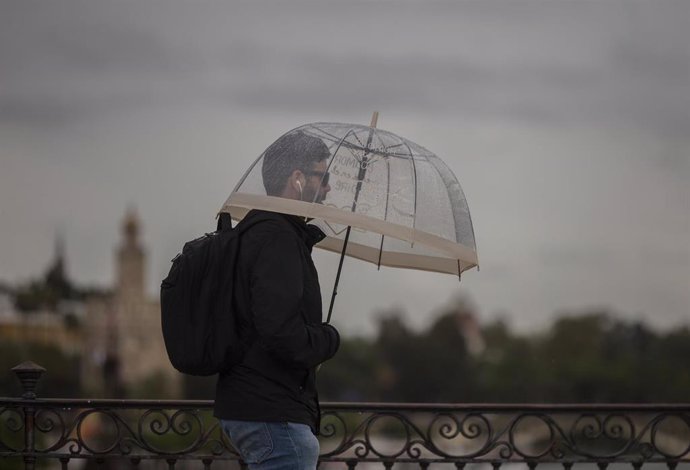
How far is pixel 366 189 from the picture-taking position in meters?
4.98

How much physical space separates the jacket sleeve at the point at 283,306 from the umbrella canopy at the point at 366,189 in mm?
236

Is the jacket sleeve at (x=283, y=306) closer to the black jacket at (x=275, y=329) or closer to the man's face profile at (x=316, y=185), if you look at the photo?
the black jacket at (x=275, y=329)

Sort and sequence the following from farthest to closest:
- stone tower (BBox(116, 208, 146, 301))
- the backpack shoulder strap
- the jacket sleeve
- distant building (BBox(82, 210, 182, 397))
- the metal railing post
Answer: stone tower (BBox(116, 208, 146, 301))
distant building (BBox(82, 210, 182, 397))
the metal railing post
the backpack shoulder strap
the jacket sleeve

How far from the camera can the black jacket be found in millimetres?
4375

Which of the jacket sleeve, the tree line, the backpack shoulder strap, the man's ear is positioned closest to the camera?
the jacket sleeve

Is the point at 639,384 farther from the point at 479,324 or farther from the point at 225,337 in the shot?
the point at 225,337

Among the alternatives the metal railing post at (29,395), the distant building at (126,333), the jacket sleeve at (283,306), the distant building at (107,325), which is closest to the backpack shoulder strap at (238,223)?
the jacket sleeve at (283,306)

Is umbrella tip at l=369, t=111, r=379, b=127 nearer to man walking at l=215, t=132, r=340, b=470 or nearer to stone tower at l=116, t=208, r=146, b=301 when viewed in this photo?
man walking at l=215, t=132, r=340, b=470

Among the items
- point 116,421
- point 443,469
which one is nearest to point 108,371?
point 443,469

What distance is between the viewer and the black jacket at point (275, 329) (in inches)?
172

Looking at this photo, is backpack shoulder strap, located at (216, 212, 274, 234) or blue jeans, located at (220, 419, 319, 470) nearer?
blue jeans, located at (220, 419, 319, 470)

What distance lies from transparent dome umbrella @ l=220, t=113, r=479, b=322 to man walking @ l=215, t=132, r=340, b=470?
0.15 meters

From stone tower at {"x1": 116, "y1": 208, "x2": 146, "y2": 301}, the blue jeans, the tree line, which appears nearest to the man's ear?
the blue jeans

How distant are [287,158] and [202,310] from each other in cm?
65
